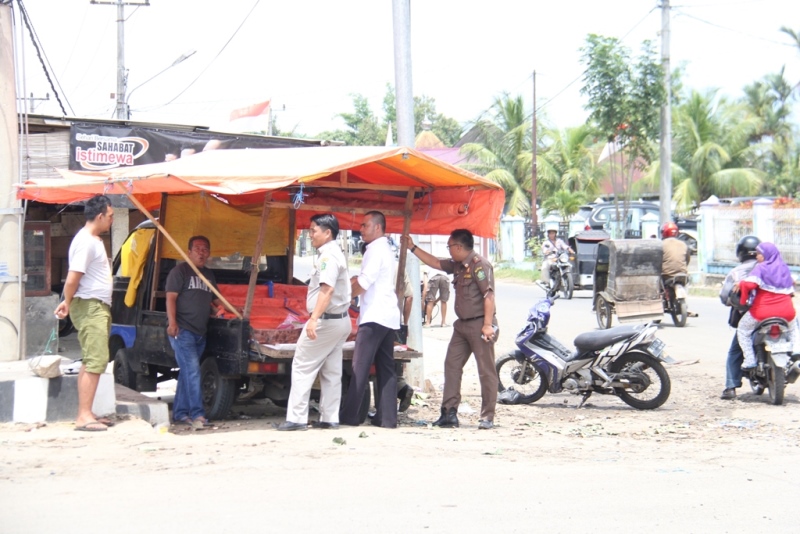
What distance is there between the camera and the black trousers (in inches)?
310

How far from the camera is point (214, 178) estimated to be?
7203mm

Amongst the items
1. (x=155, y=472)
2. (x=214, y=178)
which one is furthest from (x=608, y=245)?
(x=155, y=472)

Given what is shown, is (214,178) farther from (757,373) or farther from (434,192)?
(757,373)

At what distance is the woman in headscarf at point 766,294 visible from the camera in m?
9.16

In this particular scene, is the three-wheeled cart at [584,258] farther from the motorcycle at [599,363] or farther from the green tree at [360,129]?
the green tree at [360,129]

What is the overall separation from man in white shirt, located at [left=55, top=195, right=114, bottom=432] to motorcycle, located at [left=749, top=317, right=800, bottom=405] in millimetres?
6151

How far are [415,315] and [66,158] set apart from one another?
20.4ft

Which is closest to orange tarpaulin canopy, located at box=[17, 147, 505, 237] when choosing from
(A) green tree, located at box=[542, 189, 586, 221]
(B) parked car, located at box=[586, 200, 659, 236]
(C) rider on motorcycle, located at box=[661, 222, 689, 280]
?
(C) rider on motorcycle, located at box=[661, 222, 689, 280]

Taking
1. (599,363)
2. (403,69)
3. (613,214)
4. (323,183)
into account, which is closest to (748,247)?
(599,363)

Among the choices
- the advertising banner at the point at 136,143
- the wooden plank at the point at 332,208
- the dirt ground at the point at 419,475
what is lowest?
the dirt ground at the point at 419,475

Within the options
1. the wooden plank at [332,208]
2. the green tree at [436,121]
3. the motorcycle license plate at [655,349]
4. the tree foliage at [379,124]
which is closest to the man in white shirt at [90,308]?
the wooden plank at [332,208]

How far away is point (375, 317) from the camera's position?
7.80 meters

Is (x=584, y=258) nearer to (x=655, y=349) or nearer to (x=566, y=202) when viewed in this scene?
(x=655, y=349)

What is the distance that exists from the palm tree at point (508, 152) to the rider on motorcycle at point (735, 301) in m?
30.1
